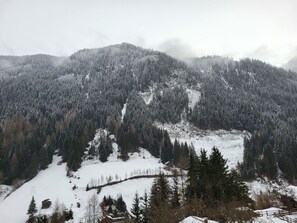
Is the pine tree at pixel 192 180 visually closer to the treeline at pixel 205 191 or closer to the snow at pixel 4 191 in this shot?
the treeline at pixel 205 191

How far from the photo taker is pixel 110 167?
565 feet

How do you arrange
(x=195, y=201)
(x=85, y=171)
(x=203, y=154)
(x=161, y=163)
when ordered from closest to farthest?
1. (x=195, y=201)
2. (x=203, y=154)
3. (x=85, y=171)
4. (x=161, y=163)

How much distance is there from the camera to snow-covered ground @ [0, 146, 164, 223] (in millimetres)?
131000

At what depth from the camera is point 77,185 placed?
152 m

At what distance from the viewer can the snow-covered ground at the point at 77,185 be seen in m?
131

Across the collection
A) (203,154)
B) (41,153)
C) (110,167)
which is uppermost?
(41,153)

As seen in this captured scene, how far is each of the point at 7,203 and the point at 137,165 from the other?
6419 cm

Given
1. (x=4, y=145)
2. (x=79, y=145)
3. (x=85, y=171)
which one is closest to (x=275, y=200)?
(x=85, y=171)

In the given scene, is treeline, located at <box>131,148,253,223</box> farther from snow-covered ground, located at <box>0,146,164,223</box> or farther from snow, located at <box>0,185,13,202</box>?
snow, located at <box>0,185,13,202</box>

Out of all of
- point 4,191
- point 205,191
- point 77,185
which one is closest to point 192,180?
point 205,191

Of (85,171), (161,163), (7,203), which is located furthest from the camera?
(161,163)

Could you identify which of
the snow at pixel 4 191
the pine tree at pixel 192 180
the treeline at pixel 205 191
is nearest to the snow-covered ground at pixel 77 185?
the snow at pixel 4 191

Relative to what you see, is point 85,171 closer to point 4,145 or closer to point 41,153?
point 41,153

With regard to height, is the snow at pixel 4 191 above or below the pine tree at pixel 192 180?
above
